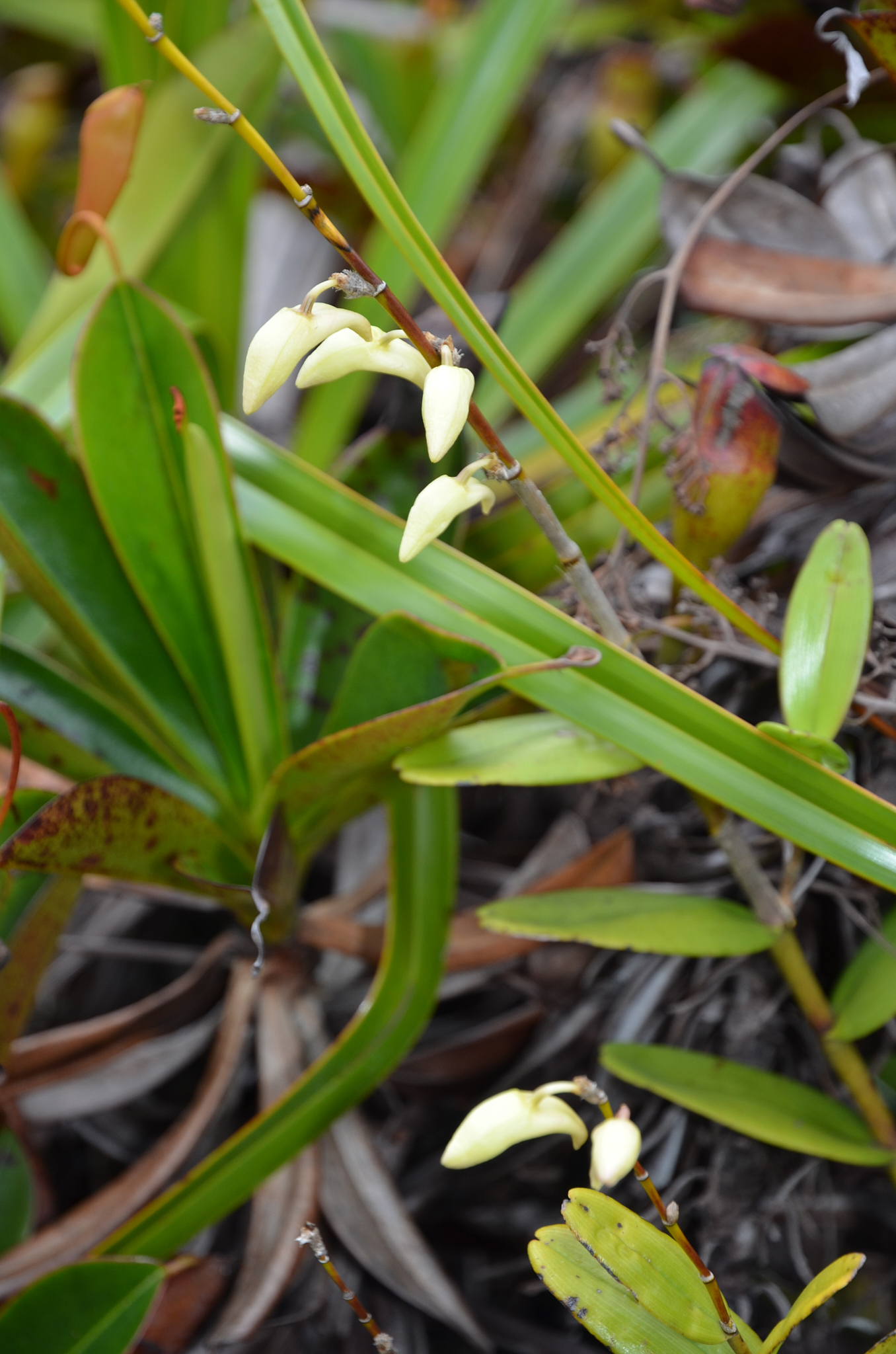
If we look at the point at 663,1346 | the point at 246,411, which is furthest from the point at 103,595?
the point at 663,1346

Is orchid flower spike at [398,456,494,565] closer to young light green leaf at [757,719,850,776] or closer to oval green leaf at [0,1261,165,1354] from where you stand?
young light green leaf at [757,719,850,776]

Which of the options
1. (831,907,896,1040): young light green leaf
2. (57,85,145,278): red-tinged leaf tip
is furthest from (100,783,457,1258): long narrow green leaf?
(57,85,145,278): red-tinged leaf tip

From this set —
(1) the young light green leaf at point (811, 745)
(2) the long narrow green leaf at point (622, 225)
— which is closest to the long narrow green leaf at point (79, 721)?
(1) the young light green leaf at point (811, 745)

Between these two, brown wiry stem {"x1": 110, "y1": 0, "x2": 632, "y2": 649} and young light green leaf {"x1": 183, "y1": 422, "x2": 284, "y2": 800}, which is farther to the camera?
young light green leaf {"x1": 183, "y1": 422, "x2": 284, "y2": 800}

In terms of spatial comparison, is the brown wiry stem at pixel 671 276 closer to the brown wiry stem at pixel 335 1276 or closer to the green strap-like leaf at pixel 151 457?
the green strap-like leaf at pixel 151 457

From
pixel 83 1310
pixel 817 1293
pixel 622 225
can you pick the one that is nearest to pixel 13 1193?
pixel 83 1310

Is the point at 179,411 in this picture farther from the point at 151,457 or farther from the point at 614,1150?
the point at 614,1150

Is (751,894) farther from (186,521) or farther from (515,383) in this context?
(186,521)
